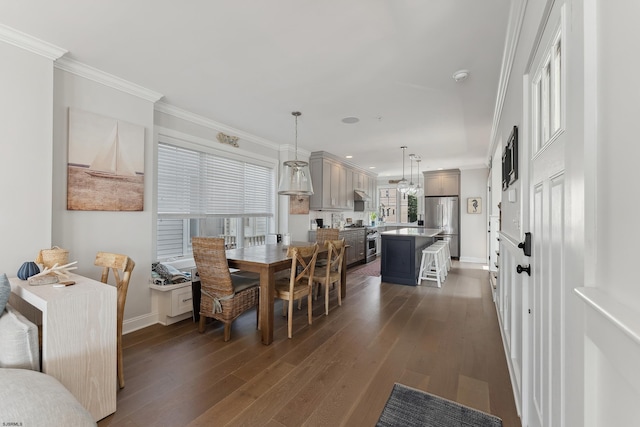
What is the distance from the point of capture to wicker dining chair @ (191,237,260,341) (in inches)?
109

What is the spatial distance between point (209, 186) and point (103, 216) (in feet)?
5.13

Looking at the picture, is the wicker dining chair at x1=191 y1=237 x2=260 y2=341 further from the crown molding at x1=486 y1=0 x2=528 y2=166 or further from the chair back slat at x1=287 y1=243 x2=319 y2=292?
the crown molding at x1=486 y1=0 x2=528 y2=166

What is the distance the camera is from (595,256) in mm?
716

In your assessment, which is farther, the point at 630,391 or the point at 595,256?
the point at 595,256

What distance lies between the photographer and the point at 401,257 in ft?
16.8

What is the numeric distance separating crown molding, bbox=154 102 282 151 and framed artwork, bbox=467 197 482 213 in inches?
219

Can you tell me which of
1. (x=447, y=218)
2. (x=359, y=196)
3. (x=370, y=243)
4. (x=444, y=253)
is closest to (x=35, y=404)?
(x=444, y=253)

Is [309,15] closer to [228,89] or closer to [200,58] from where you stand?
[200,58]

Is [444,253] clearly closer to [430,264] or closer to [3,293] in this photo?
[430,264]

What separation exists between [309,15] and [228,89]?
150 cm

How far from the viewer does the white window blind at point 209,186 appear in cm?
371

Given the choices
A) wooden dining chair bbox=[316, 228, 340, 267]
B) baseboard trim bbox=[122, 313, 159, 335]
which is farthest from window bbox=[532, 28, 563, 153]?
baseboard trim bbox=[122, 313, 159, 335]

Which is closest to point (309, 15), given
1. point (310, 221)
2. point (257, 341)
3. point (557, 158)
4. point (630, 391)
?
point (557, 158)

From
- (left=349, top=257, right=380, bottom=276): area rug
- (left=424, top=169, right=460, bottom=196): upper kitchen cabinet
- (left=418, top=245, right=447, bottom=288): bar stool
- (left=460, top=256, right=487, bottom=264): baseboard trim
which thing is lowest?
(left=349, top=257, right=380, bottom=276): area rug
